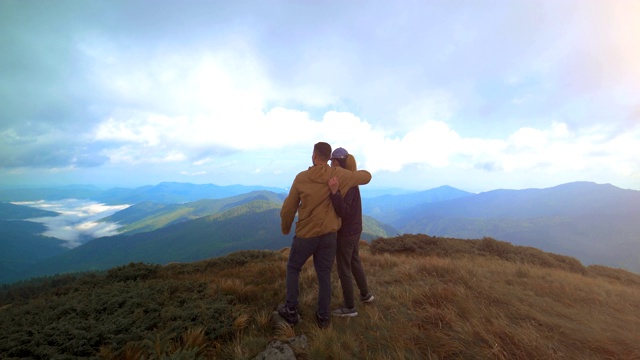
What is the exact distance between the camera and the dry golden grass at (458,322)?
10.9 ft

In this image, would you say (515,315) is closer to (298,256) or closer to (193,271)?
(298,256)

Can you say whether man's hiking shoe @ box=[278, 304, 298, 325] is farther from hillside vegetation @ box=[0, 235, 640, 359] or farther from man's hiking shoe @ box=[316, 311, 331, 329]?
man's hiking shoe @ box=[316, 311, 331, 329]

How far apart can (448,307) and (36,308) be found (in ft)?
26.1

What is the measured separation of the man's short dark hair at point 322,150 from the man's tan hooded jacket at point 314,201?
15 cm

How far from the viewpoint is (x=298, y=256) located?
422 centimetres

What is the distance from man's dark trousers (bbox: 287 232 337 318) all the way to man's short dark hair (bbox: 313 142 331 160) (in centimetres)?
125

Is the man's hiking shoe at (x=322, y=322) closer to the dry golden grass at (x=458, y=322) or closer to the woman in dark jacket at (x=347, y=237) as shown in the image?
the dry golden grass at (x=458, y=322)

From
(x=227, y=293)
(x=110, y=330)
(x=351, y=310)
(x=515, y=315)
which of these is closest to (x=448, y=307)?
(x=515, y=315)

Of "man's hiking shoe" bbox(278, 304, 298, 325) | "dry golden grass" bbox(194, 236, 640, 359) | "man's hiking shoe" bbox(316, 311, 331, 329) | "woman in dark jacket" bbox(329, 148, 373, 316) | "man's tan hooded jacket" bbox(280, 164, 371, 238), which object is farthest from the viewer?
"woman in dark jacket" bbox(329, 148, 373, 316)

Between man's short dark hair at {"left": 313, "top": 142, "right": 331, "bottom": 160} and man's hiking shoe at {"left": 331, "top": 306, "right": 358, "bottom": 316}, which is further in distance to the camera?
man's hiking shoe at {"left": 331, "top": 306, "right": 358, "bottom": 316}

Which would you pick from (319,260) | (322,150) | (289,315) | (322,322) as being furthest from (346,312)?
(322,150)

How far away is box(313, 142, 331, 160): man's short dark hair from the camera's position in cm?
421

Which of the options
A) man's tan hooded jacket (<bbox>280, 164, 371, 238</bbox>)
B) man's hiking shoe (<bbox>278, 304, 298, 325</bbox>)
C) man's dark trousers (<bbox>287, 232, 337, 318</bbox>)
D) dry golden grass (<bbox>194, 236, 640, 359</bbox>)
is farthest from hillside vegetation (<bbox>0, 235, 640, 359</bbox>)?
man's tan hooded jacket (<bbox>280, 164, 371, 238</bbox>)

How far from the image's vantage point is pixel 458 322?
3883 mm
